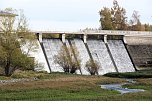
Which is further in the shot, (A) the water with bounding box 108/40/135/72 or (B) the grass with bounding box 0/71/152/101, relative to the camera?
(A) the water with bounding box 108/40/135/72

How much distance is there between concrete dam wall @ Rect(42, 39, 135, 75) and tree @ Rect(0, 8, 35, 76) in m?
12.4

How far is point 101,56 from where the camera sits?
71.1 metres

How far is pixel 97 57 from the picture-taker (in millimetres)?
70312

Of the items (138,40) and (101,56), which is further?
(138,40)

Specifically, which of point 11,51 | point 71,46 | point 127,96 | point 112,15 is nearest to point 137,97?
point 127,96

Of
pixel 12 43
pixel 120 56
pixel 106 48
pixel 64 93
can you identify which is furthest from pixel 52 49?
pixel 64 93

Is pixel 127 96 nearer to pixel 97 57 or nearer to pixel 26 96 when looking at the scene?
pixel 26 96

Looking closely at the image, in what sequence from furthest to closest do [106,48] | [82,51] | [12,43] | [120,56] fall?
[106,48] < [120,56] < [82,51] < [12,43]

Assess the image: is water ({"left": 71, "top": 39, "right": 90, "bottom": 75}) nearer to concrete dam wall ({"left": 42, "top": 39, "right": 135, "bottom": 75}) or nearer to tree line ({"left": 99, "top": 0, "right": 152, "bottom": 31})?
concrete dam wall ({"left": 42, "top": 39, "right": 135, "bottom": 75})

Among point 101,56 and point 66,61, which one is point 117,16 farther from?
point 66,61

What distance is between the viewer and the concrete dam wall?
6625 cm

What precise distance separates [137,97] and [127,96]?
0.73 m

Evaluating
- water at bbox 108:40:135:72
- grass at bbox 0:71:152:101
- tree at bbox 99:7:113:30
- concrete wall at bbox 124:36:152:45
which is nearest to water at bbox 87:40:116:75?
water at bbox 108:40:135:72

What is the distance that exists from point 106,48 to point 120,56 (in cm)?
297
